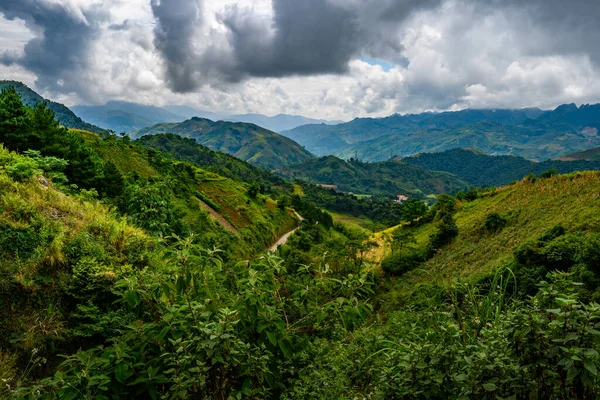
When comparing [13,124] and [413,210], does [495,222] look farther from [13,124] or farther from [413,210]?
[13,124]

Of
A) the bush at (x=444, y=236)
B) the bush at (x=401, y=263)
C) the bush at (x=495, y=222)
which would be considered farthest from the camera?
the bush at (x=444, y=236)

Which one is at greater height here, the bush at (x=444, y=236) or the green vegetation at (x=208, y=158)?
the green vegetation at (x=208, y=158)

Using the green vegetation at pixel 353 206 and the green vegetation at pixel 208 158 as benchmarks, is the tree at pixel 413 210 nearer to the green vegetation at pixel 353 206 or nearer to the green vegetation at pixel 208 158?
the green vegetation at pixel 353 206

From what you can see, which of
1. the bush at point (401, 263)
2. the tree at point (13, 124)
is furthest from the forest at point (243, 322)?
the bush at point (401, 263)

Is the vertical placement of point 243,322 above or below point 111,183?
below

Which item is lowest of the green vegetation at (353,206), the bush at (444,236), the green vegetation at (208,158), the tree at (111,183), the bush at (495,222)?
the green vegetation at (353,206)

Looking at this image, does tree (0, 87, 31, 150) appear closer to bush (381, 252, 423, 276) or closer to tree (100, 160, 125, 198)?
tree (100, 160, 125, 198)

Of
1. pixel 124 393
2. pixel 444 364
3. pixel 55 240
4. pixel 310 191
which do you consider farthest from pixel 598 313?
pixel 310 191

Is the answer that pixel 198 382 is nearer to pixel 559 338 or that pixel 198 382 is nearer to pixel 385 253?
pixel 559 338

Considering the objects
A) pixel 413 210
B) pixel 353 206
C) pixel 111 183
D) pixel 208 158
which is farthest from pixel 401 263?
pixel 208 158

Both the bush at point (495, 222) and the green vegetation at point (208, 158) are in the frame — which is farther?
the green vegetation at point (208, 158)

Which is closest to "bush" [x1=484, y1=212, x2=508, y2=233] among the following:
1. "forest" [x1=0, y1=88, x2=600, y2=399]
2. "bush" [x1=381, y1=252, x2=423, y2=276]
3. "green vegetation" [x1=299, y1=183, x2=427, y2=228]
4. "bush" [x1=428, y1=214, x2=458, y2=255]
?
"bush" [x1=428, y1=214, x2=458, y2=255]

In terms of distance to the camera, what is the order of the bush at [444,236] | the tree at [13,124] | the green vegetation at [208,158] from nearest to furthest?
the tree at [13,124] < the bush at [444,236] < the green vegetation at [208,158]

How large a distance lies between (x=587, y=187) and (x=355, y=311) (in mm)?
31529
